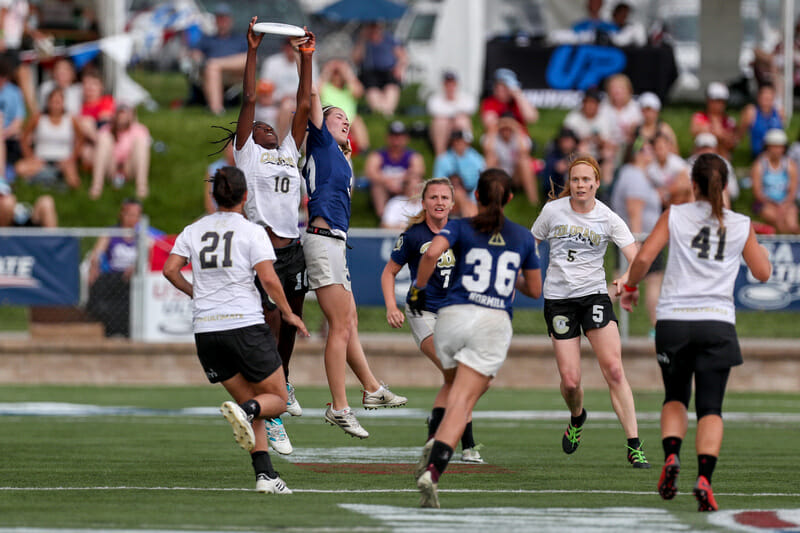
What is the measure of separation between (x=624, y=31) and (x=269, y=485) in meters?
17.0

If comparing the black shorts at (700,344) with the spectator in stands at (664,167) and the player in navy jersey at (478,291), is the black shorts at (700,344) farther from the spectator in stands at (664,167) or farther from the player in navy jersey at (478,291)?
the spectator in stands at (664,167)

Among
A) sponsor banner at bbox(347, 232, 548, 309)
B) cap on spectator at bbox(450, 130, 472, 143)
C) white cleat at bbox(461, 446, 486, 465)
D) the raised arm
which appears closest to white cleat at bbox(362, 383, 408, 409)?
white cleat at bbox(461, 446, 486, 465)

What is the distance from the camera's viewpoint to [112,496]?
27.1 feet

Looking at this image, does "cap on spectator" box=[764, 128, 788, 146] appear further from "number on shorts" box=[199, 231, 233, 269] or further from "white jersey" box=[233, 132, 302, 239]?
"number on shorts" box=[199, 231, 233, 269]

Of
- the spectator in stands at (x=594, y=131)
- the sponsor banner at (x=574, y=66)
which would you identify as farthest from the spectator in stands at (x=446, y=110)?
the spectator in stands at (x=594, y=131)

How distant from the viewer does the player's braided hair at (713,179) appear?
25.8 ft

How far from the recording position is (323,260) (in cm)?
1004

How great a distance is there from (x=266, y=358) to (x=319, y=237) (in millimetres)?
1901

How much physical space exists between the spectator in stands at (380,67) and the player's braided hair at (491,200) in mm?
15769

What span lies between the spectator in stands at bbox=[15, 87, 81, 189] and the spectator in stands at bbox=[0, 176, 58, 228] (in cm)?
169

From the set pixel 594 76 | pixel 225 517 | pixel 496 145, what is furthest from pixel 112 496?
pixel 594 76

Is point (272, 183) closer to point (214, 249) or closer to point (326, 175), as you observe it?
point (326, 175)

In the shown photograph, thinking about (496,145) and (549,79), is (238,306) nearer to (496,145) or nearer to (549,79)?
(496,145)

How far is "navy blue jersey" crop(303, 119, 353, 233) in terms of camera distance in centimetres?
998
